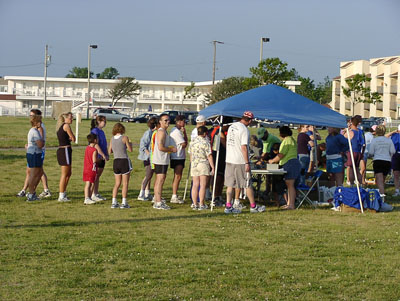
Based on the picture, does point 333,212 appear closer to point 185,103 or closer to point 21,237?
point 21,237

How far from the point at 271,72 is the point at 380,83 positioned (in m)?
39.0

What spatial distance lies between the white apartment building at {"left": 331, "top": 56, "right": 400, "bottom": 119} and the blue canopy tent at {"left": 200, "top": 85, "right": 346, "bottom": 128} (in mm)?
64056

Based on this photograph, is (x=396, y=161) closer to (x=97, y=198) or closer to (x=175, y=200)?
(x=175, y=200)

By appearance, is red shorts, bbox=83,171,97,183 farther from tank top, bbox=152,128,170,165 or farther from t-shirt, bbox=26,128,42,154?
tank top, bbox=152,128,170,165

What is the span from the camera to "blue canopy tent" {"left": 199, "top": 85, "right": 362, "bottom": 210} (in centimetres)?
1230

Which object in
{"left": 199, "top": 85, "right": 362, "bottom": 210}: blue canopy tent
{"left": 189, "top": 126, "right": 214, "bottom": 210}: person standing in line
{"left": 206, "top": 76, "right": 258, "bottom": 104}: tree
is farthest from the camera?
{"left": 206, "top": 76, "right": 258, "bottom": 104}: tree

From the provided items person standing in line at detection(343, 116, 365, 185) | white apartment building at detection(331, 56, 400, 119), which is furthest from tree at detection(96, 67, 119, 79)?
person standing in line at detection(343, 116, 365, 185)

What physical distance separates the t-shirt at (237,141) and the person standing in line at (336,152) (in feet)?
9.76

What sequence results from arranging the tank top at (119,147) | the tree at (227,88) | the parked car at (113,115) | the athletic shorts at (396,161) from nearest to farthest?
the tank top at (119,147) < the athletic shorts at (396,161) < the parked car at (113,115) < the tree at (227,88)

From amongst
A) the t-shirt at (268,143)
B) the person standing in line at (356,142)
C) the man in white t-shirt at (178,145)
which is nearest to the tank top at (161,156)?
the man in white t-shirt at (178,145)

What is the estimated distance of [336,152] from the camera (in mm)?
13438

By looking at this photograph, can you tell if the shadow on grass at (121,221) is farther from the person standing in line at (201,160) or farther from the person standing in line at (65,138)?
the person standing in line at (65,138)

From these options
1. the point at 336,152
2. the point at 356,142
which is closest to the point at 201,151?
the point at 336,152

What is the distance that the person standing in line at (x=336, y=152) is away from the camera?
13367mm
